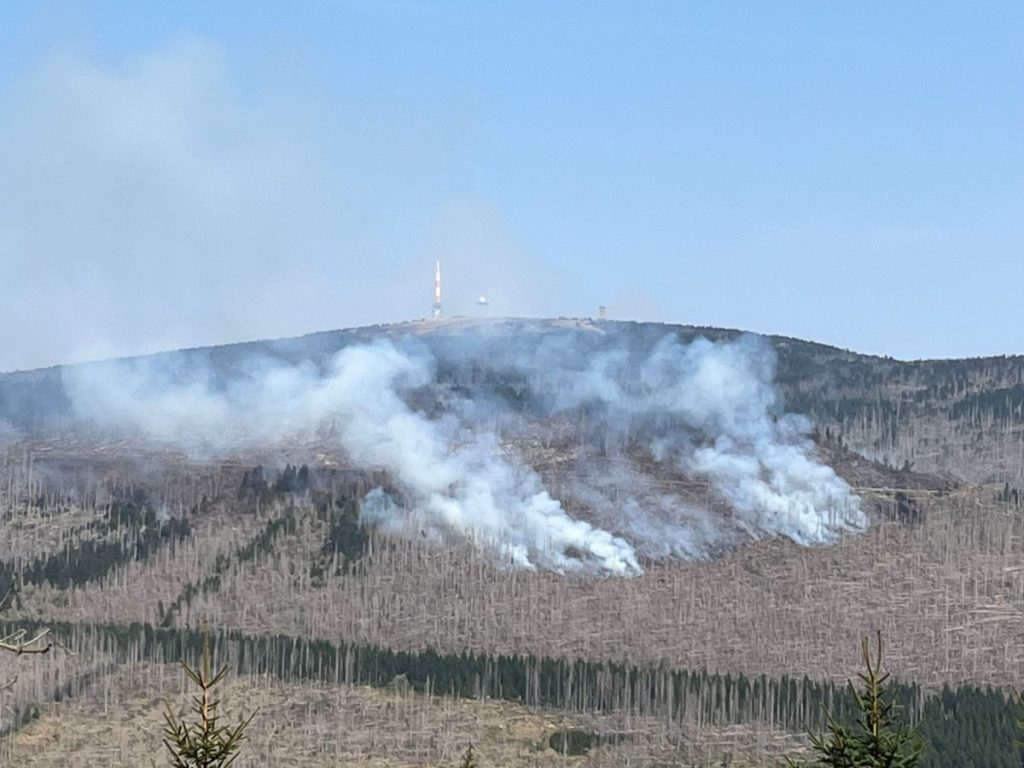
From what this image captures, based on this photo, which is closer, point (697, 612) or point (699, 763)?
point (699, 763)

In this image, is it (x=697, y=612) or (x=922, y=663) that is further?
(x=697, y=612)

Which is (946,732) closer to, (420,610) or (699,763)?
(699,763)

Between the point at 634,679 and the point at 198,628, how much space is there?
58.8 metres

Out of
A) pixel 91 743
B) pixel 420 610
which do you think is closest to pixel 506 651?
pixel 420 610

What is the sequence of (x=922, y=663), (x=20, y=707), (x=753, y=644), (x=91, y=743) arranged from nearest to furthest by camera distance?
(x=91, y=743) → (x=20, y=707) → (x=922, y=663) → (x=753, y=644)

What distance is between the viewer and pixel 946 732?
130 metres

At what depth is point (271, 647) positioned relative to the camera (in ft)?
559

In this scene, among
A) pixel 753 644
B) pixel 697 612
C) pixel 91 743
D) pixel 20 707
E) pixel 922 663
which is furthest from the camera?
pixel 697 612

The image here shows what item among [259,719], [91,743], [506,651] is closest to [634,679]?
[506,651]

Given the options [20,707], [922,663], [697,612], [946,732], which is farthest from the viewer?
[697,612]

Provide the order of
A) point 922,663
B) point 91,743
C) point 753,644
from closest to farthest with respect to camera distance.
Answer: point 91,743 → point 922,663 → point 753,644

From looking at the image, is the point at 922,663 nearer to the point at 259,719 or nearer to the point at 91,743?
the point at 259,719

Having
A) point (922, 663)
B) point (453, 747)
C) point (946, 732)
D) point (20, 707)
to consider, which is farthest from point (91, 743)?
point (922, 663)

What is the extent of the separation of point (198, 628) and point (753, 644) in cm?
6273
